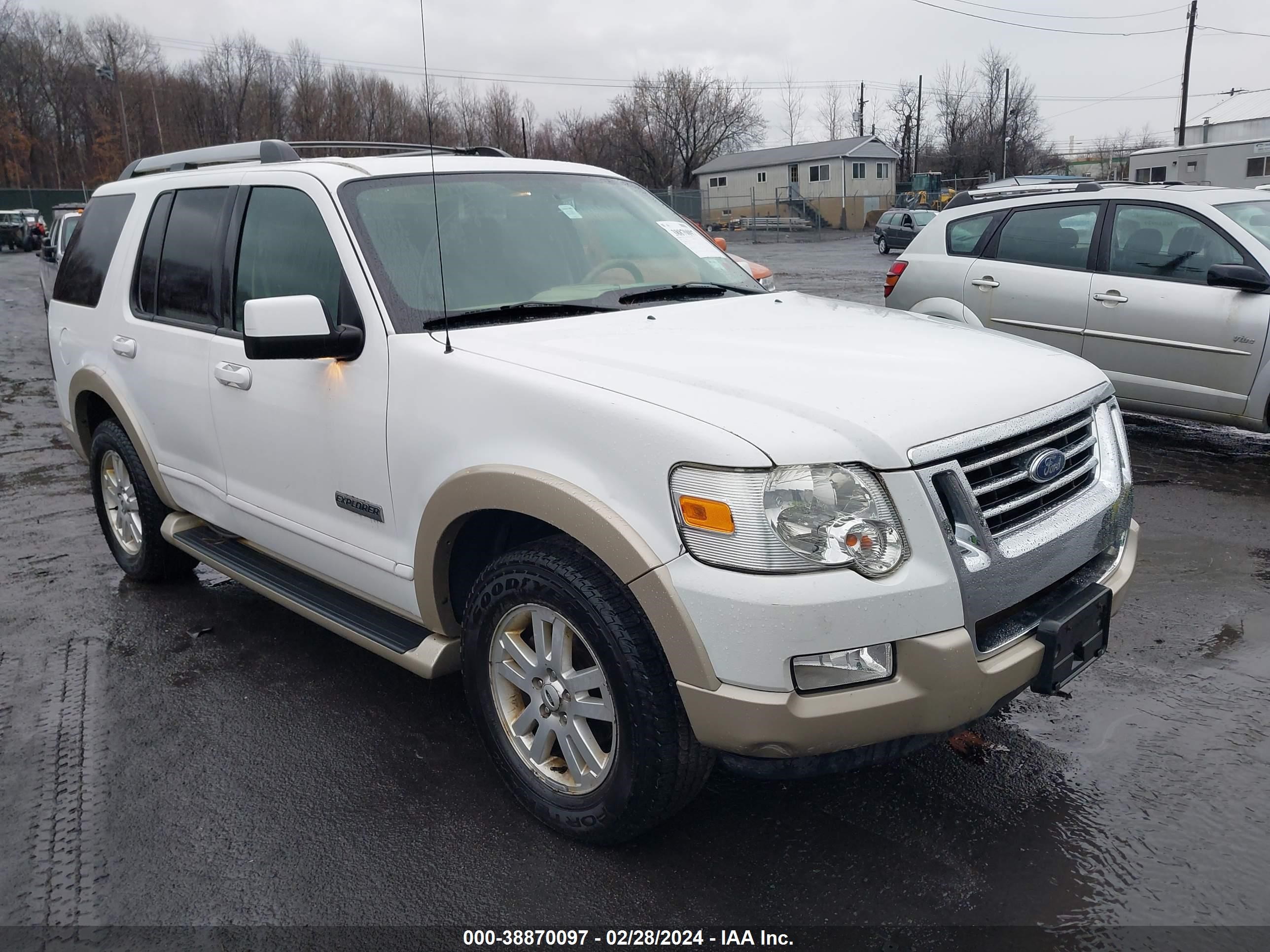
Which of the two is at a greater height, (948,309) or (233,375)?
(233,375)

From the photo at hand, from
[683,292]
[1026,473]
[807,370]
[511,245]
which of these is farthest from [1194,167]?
[807,370]

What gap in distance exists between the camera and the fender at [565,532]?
2.34 m

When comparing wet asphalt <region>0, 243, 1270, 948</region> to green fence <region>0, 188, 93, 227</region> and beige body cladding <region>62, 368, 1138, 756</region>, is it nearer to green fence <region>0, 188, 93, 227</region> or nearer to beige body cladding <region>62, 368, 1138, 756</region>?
beige body cladding <region>62, 368, 1138, 756</region>

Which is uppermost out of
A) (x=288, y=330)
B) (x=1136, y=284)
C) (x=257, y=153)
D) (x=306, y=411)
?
(x=257, y=153)

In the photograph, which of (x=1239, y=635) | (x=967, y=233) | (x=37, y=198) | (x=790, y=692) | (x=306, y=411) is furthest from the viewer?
(x=37, y=198)

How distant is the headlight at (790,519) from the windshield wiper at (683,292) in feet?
4.38

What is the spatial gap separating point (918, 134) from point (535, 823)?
81.6 m

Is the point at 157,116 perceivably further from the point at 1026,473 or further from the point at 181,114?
the point at 1026,473

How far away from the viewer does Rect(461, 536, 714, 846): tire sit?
2469 millimetres

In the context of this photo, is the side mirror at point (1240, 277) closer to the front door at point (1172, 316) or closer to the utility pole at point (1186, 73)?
the front door at point (1172, 316)

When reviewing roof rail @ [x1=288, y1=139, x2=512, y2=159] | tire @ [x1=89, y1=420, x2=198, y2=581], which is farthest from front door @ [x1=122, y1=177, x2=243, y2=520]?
roof rail @ [x1=288, y1=139, x2=512, y2=159]

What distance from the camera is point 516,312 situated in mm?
3250

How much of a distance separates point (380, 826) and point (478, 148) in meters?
2.91

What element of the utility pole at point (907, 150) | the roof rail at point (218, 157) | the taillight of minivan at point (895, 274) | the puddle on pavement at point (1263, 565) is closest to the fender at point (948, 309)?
the taillight of minivan at point (895, 274)
